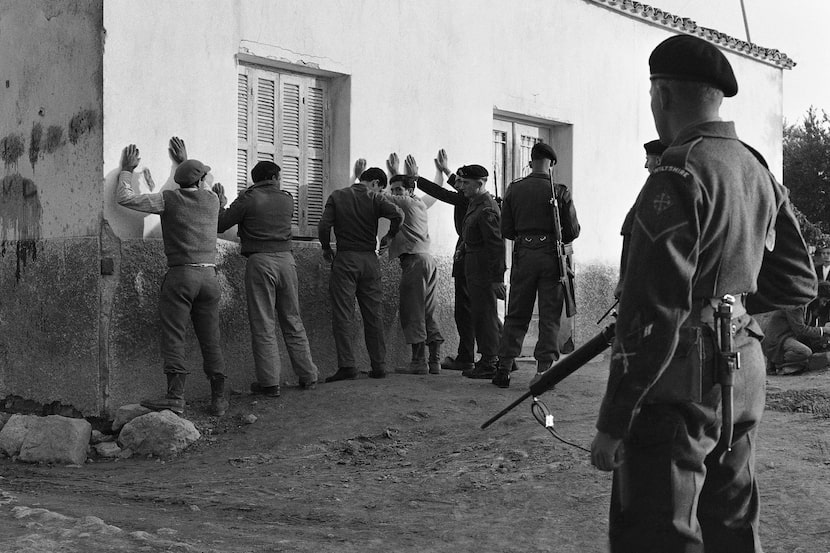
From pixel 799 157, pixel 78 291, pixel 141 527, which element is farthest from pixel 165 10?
pixel 799 157

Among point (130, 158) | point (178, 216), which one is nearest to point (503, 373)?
point (178, 216)

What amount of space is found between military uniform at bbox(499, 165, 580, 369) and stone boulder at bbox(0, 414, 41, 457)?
3.70m

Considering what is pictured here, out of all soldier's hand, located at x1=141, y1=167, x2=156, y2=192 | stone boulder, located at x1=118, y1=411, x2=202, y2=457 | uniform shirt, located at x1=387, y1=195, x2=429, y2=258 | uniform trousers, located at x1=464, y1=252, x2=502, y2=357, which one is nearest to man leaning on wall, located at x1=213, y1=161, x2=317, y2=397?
soldier's hand, located at x1=141, y1=167, x2=156, y2=192

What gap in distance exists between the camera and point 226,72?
28.3ft

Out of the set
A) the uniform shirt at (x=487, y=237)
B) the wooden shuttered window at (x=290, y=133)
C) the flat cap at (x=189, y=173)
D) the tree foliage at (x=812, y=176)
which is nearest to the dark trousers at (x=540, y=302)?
the uniform shirt at (x=487, y=237)

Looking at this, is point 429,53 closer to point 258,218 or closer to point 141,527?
point 258,218

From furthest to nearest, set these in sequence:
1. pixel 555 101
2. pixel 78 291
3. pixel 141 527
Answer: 1. pixel 555 101
2. pixel 78 291
3. pixel 141 527

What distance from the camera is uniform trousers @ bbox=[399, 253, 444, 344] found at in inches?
378

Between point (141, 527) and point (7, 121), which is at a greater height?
point (7, 121)

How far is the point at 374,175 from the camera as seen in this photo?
9.31 m

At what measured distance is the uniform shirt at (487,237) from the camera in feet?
30.5

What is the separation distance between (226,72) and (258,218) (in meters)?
1.27

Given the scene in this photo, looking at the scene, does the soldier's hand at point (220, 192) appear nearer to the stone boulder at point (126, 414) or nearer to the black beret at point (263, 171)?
the black beret at point (263, 171)

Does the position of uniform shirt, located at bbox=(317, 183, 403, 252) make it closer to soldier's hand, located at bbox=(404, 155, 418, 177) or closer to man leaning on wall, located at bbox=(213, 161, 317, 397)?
man leaning on wall, located at bbox=(213, 161, 317, 397)
